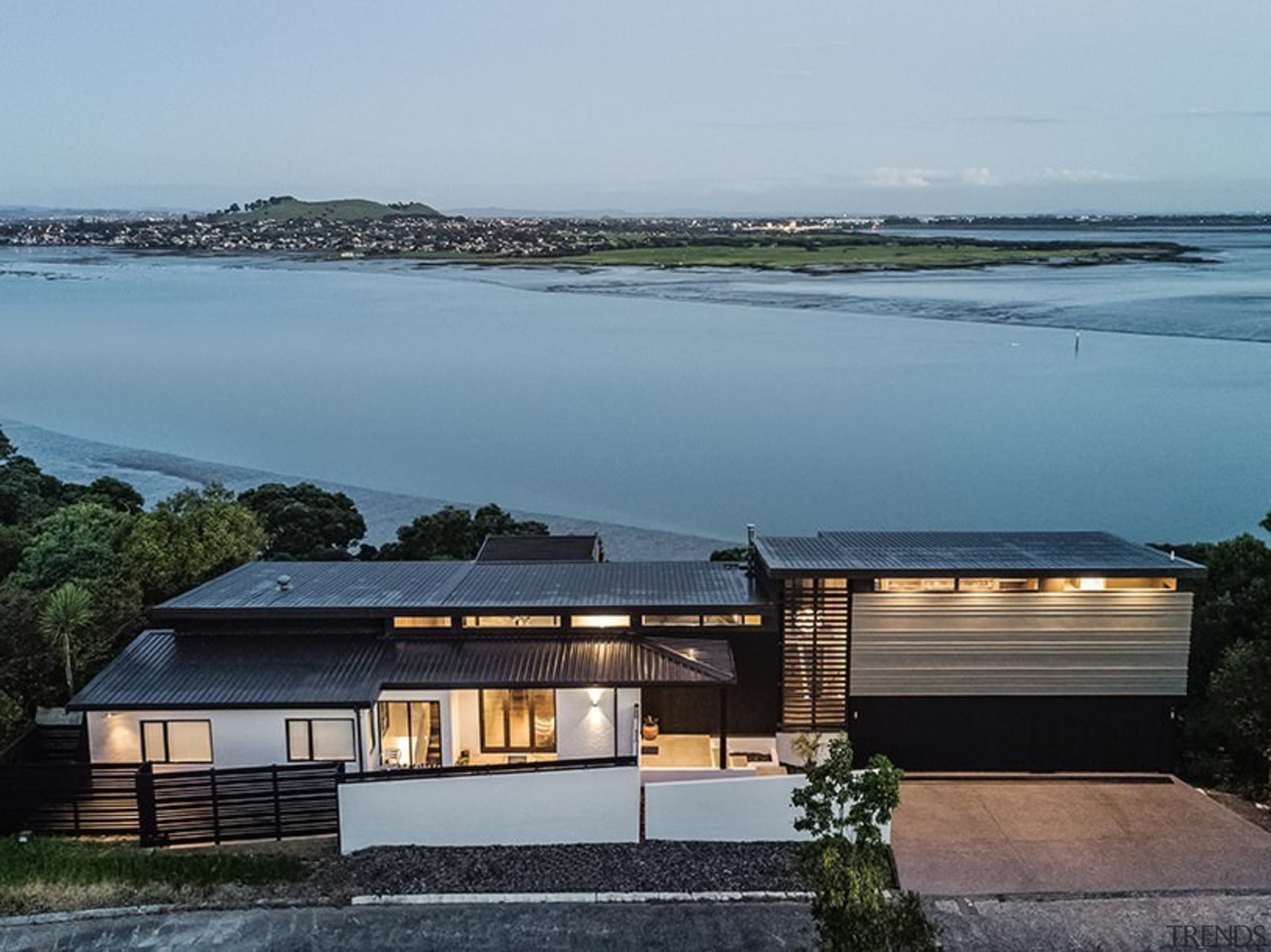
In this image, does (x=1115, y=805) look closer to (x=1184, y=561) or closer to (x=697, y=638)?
(x=1184, y=561)

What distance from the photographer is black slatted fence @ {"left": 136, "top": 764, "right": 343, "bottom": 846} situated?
48.8ft

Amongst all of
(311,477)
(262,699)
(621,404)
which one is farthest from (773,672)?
(621,404)

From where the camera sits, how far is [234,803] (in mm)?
14945

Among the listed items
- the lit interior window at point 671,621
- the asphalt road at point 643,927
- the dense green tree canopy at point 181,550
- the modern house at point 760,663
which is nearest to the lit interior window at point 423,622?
the modern house at point 760,663

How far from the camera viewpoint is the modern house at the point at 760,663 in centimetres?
1686

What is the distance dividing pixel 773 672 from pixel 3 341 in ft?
299

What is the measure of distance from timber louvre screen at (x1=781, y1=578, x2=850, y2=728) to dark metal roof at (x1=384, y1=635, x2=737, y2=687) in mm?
1034

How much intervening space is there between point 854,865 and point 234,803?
922 centimetres

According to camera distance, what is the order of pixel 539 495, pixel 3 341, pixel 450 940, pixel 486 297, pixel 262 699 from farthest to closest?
pixel 486 297
pixel 3 341
pixel 539 495
pixel 262 699
pixel 450 940

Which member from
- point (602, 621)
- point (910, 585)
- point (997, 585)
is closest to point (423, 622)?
point (602, 621)

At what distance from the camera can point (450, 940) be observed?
12727 mm

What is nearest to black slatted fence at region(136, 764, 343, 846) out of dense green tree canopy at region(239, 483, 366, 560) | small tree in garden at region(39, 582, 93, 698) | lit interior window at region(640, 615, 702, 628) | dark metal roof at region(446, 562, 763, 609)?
dark metal roof at region(446, 562, 763, 609)

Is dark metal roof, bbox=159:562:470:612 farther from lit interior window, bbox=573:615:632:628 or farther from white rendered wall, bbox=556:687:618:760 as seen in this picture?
white rendered wall, bbox=556:687:618:760

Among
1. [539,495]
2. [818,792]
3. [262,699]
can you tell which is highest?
[818,792]
